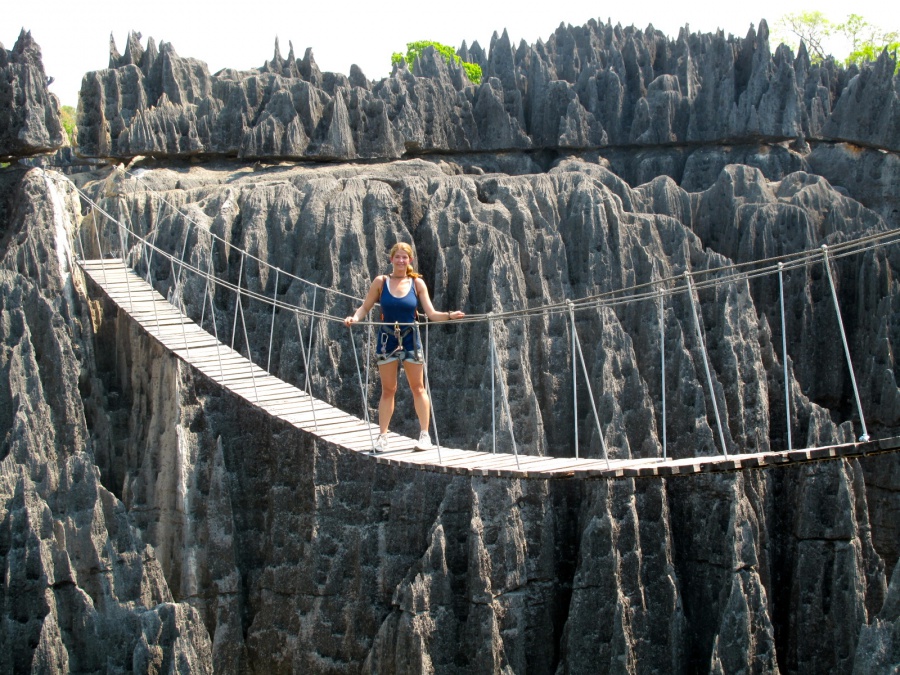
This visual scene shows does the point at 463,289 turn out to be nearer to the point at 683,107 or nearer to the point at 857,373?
the point at 857,373

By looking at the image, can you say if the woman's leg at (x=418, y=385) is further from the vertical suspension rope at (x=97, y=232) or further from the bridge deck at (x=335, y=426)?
the vertical suspension rope at (x=97, y=232)

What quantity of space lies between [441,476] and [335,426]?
3.39 m

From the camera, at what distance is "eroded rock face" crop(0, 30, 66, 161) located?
13102 mm

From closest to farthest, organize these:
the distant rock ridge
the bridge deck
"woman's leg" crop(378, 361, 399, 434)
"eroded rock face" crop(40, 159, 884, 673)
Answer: the bridge deck < "woman's leg" crop(378, 361, 399, 434) < "eroded rock face" crop(40, 159, 884, 673) < the distant rock ridge

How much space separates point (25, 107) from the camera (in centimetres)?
1312

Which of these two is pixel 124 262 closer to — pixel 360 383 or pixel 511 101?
pixel 360 383

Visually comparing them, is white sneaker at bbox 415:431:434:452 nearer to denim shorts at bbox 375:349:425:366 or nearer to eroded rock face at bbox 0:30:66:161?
denim shorts at bbox 375:349:425:366

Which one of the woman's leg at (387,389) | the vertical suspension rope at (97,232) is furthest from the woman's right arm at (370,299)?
the vertical suspension rope at (97,232)

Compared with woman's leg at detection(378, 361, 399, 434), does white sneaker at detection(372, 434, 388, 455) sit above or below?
below

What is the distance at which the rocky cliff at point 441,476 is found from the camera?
11.8 meters

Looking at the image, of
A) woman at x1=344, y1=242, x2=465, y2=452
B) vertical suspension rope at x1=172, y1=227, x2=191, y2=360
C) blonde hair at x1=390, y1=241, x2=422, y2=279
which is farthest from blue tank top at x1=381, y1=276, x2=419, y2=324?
vertical suspension rope at x1=172, y1=227, x2=191, y2=360

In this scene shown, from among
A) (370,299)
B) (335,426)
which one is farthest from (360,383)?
(370,299)

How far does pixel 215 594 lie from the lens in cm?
1256

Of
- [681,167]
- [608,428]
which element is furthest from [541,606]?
[681,167]
